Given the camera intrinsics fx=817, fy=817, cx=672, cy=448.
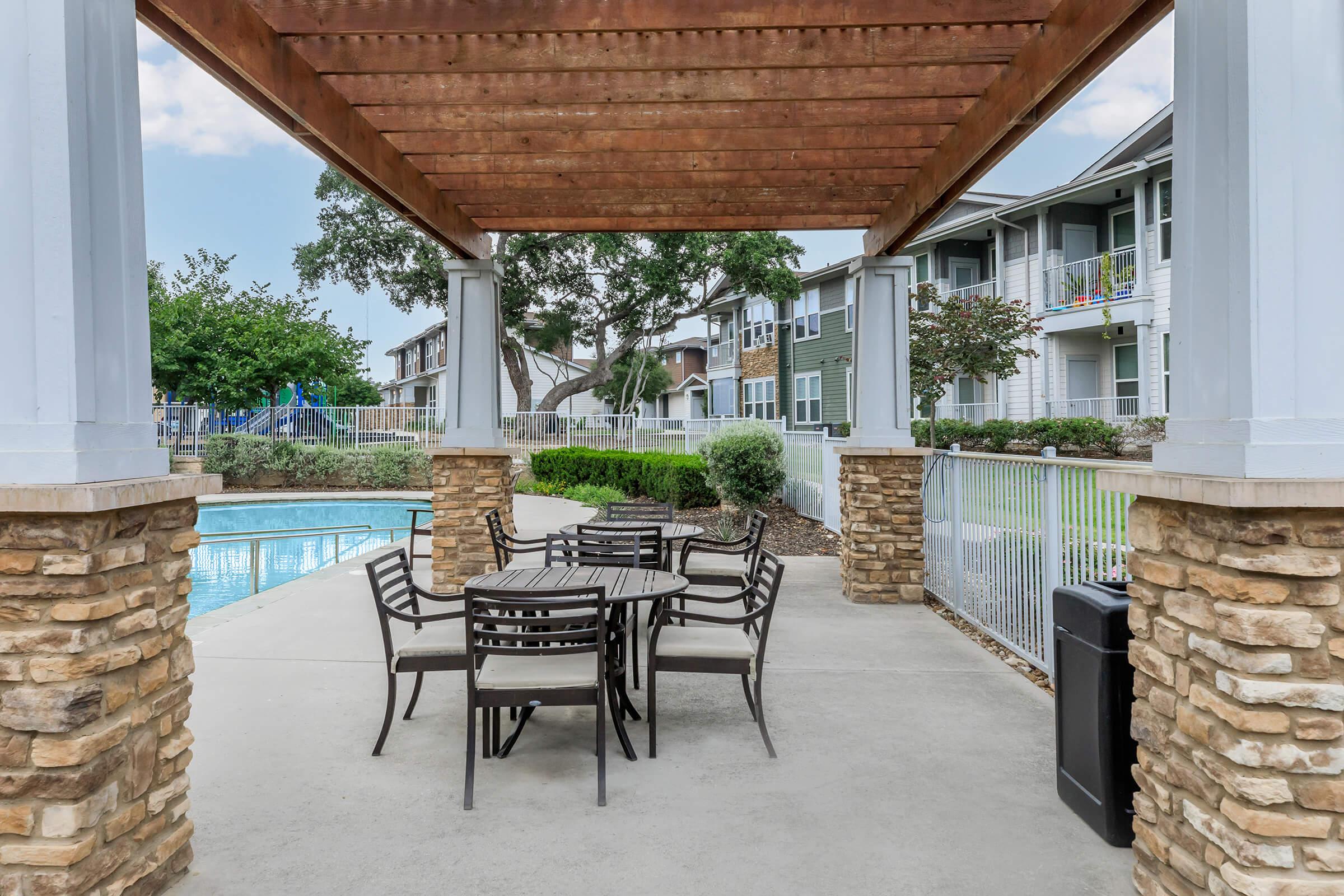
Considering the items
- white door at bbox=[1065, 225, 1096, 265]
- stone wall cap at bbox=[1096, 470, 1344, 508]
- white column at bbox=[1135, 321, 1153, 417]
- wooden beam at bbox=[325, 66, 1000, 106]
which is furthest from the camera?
white door at bbox=[1065, 225, 1096, 265]

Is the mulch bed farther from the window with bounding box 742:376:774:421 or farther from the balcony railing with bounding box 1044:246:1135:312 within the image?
the window with bounding box 742:376:774:421

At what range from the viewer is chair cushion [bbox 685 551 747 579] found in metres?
5.53

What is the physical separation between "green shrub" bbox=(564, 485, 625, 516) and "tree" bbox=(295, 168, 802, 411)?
6.26 m

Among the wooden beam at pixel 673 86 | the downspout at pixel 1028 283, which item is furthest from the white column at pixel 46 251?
the downspout at pixel 1028 283

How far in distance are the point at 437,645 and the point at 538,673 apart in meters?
0.63

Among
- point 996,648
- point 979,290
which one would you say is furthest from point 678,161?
point 979,290

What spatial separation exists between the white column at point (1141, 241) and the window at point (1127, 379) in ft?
4.08

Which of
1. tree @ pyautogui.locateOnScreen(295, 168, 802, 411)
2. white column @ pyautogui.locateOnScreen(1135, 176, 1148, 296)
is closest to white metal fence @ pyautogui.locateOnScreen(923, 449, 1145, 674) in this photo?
white column @ pyautogui.locateOnScreen(1135, 176, 1148, 296)

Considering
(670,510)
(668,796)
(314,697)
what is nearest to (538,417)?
(670,510)

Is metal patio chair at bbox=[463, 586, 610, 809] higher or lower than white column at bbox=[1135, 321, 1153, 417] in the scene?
lower

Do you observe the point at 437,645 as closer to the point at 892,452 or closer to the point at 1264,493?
the point at 1264,493

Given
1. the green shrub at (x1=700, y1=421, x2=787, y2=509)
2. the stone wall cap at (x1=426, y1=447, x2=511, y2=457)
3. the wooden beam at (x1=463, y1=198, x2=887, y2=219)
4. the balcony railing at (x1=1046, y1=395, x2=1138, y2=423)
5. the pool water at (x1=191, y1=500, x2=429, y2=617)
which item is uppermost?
the wooden beam at (x1=463, y1=198, x2=887, y2=219)

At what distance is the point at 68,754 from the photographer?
216 centimetres

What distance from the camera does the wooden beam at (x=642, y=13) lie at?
3.74 m
